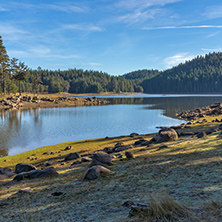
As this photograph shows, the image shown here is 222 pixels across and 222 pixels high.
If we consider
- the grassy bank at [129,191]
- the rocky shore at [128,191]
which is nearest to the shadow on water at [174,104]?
the rocky shore at [128,191]

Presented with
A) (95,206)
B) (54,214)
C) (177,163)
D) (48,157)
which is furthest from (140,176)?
(48,157)

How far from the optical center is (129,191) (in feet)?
34.0

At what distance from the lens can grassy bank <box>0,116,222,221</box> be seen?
757 centimetres

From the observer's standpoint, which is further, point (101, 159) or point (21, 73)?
point (21, 73)

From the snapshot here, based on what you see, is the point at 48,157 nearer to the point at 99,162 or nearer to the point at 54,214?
the point at 99,162

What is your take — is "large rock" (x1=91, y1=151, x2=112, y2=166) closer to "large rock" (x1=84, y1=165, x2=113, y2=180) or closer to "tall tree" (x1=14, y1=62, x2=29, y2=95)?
"large rock" (x1=84, y1=165, x2=113, y2=180)

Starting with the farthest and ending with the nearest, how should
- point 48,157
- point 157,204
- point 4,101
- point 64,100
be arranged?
point 64,100, point 4,101, point 48,157, point 157,204

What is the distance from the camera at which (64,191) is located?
11.7 metres

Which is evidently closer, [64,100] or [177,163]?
[177,163]

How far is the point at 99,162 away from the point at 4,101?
108597 mm

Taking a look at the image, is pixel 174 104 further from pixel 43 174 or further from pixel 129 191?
pixel 129 191

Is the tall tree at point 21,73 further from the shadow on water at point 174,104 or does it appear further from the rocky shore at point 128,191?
the rocky shore at point 128,191

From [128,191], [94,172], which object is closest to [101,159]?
[94,172]

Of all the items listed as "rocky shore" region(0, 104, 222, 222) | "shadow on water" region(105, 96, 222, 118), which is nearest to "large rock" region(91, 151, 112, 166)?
"rocky shore" region(0, 104, 222, 222)
